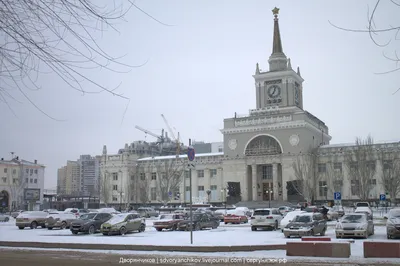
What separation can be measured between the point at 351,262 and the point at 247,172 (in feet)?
229

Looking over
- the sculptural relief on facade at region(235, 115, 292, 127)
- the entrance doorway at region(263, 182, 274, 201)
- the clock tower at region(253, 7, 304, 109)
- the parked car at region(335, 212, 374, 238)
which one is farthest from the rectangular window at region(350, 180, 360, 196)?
the parked car at region(335, 212, 374, 238)

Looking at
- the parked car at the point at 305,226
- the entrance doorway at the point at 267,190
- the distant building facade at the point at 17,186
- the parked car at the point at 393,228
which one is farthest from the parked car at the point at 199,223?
the distant building facade at the point at 17,186

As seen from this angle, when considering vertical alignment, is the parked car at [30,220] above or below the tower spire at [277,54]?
below

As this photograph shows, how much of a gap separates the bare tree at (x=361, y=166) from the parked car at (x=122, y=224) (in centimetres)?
4506

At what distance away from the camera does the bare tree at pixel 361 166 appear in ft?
221

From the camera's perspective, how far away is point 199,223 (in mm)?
32094

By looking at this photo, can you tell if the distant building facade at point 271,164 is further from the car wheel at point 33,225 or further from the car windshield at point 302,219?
the car wheel at point 33,225

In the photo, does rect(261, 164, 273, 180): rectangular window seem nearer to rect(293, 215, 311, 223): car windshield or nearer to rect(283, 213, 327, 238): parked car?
rect(283, 213, 327, 238): parked car

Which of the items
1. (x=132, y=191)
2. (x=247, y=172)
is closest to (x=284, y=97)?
(x=247, y=172)

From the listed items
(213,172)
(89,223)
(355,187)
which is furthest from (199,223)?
(213,172)

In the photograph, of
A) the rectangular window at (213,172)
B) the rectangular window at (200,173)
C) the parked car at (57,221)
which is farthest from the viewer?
the rectangular window at (200,173)

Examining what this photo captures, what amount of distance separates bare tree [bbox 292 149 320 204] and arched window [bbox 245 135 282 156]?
484cm

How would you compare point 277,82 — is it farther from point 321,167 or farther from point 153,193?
point 153,193

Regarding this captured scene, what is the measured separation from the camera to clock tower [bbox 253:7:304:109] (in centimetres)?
8988
